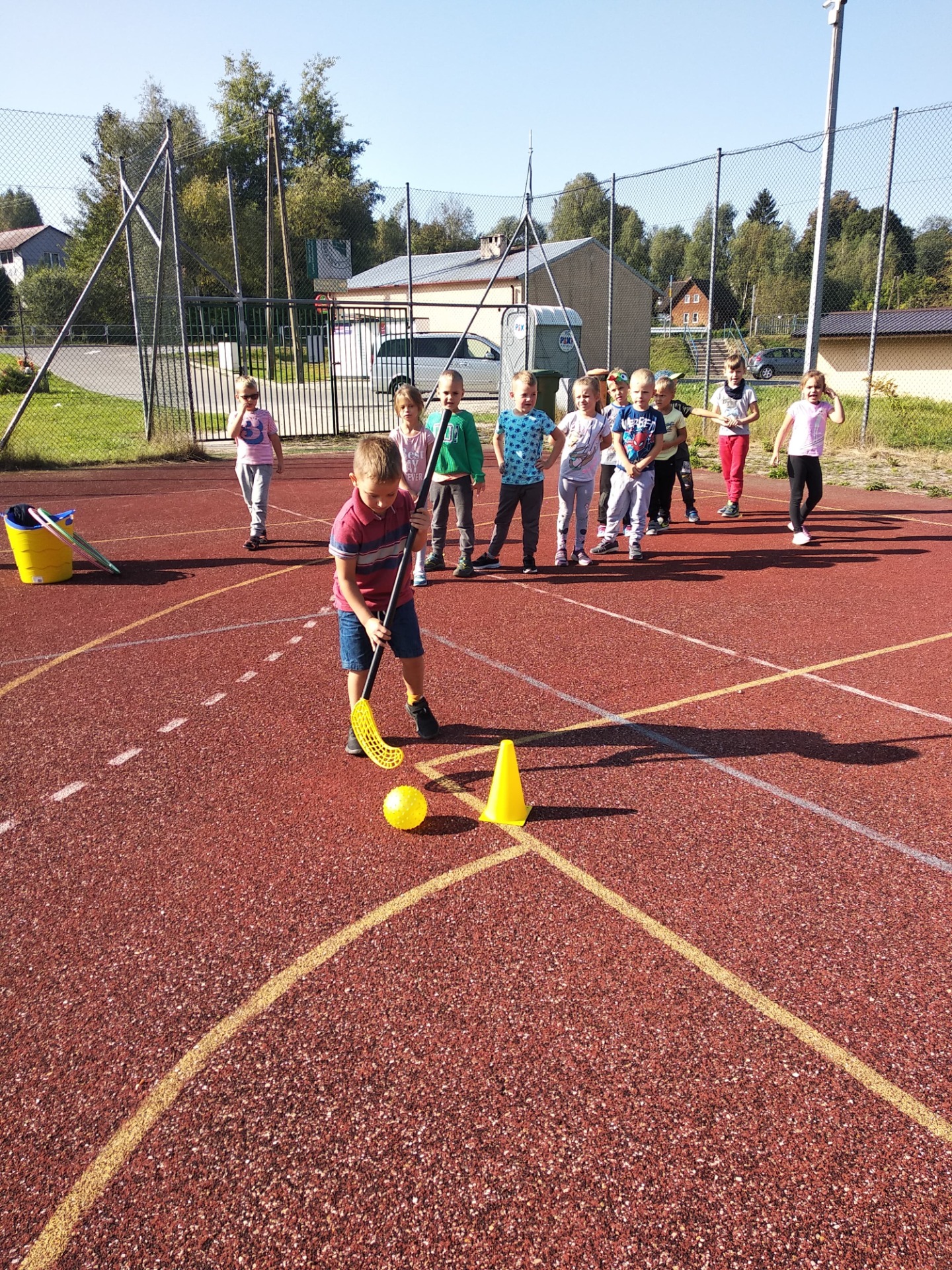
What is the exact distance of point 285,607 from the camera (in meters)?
7.32

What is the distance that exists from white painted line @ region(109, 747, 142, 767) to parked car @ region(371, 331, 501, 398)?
2044 cm

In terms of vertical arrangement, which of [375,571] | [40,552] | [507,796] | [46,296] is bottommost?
[507,796]

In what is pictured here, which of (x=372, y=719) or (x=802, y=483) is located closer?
(x=372, y=719)

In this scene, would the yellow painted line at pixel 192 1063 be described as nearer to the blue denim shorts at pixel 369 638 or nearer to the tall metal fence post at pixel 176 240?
the blue denim shorts at pixel 369 638

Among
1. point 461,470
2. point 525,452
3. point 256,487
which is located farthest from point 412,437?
point 256,487

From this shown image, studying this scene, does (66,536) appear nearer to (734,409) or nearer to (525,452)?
(525,452)

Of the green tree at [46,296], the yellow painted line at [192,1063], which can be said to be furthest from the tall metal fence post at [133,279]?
the green tree at [46,296]

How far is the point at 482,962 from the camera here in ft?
10.1

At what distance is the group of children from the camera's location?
4879 mm

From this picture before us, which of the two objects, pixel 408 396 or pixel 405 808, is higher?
pixel 408 396

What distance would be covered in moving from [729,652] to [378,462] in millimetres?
3295

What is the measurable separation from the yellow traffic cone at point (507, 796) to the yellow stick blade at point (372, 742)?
0.52 metres

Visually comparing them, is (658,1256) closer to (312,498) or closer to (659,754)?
(659,754)

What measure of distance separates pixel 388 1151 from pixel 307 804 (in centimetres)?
196
